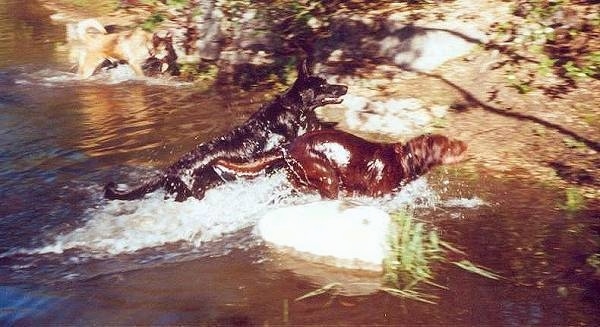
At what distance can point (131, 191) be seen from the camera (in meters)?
5.41

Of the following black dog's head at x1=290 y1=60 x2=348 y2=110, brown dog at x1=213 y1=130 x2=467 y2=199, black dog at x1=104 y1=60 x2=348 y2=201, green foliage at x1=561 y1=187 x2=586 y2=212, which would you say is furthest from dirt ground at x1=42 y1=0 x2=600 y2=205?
black dog at x1=104 y1=60 x2=348 y2=201

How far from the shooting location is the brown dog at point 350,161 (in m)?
5.00

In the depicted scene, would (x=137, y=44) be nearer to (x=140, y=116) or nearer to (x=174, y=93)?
(x=174, y=93)

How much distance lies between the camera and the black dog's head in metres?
6.05

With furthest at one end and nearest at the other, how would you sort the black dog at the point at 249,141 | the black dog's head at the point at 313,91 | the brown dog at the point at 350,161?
the black dog's head at the point at 313,91 → the black dog at the point at 249,141 → the brown dog at the point at 350,161

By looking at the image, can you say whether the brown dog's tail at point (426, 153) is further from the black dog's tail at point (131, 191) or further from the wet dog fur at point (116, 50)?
the wet dog fur at point (116, 50)

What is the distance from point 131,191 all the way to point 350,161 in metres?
1.91

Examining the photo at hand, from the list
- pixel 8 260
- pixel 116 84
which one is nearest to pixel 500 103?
pixel 8 260

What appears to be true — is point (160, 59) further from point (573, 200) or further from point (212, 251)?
point (573, 200)

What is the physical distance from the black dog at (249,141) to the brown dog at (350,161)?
46cm

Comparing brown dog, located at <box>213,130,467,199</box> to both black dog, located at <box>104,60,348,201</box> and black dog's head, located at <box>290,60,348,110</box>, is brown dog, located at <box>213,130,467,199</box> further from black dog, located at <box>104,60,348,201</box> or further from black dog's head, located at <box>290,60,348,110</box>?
black dog's head, located at <box>290,60,348,110</box>

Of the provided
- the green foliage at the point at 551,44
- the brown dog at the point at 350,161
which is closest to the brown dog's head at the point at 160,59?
the green foliage at the point at 551,44

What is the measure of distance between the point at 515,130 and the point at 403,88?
1868mm

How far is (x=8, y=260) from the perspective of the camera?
A: 4594 mm
